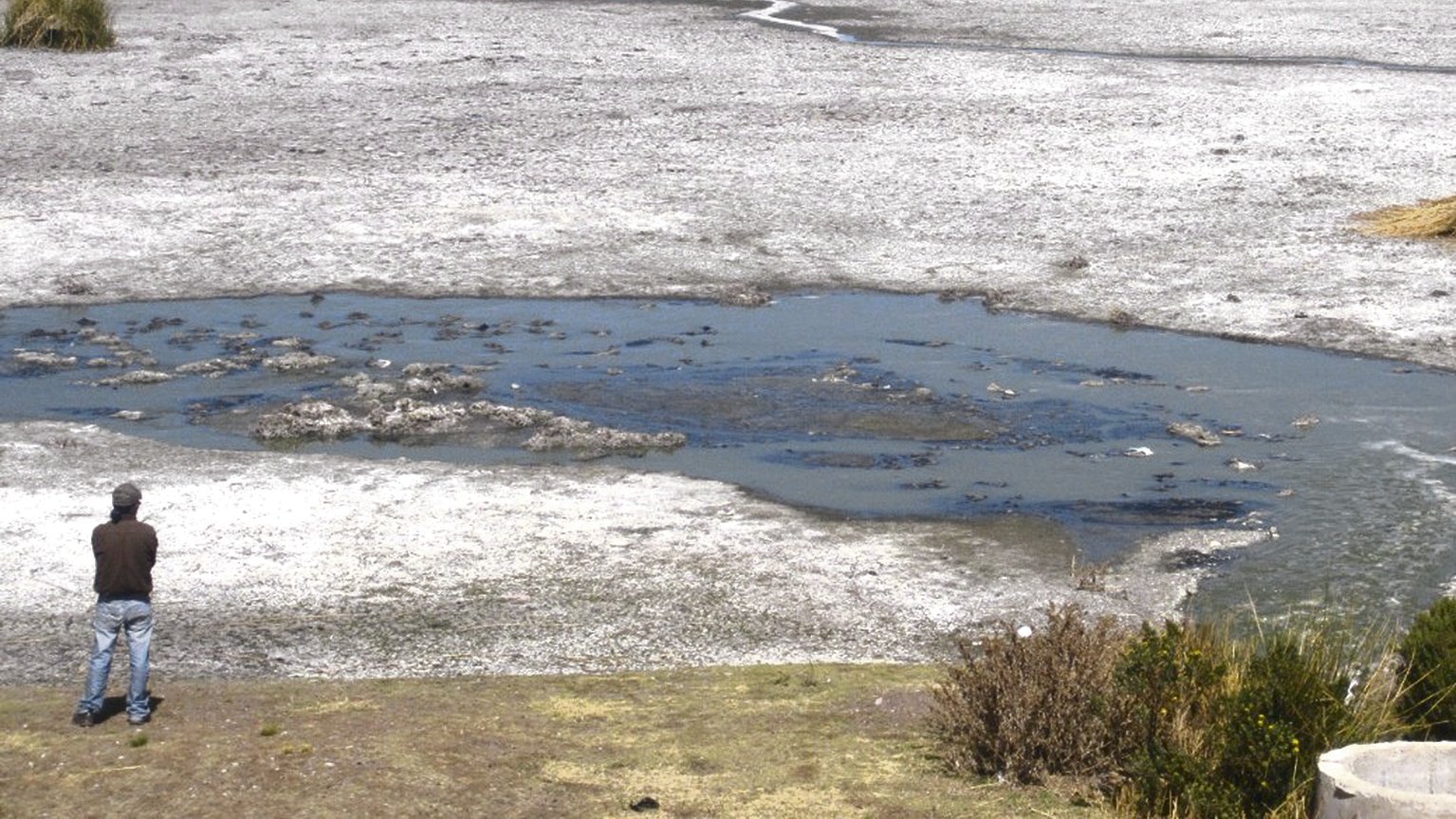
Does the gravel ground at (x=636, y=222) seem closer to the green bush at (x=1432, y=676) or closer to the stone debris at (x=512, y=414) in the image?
the stone debris at (x=512, y=414)

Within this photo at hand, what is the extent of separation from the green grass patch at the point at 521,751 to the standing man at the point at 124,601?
0.14 meters

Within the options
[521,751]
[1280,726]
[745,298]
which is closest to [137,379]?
[745,298]

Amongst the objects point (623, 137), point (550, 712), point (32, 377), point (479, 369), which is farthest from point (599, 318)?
point (550, 712)

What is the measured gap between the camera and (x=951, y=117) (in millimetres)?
27062

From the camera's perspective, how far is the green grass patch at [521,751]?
877 cm

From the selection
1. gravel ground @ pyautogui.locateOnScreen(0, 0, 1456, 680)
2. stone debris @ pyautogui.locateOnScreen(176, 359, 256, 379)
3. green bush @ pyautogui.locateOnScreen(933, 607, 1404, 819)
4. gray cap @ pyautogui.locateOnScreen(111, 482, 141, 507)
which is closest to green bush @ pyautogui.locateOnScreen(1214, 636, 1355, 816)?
green bush @ pyautogui.locateOnScreen(933, 607, 1404, 819)

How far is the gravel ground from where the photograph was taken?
39.0ft

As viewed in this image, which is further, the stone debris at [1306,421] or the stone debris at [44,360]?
the stone debris at [44,360]

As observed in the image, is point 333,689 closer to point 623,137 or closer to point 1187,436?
point 1187,436

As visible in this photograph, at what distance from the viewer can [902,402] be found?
16062 millimetres

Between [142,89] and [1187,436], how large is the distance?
19.0 m

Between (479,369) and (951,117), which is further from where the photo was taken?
(951,117)

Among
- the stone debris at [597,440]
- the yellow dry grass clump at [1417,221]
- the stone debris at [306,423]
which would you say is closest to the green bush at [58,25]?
the stone debris at [306,423]

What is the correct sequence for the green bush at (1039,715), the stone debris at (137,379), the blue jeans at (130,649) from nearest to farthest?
the green bush at (1039,715) < the blue jeans at (130,649) < the stone debris at (137,379)
